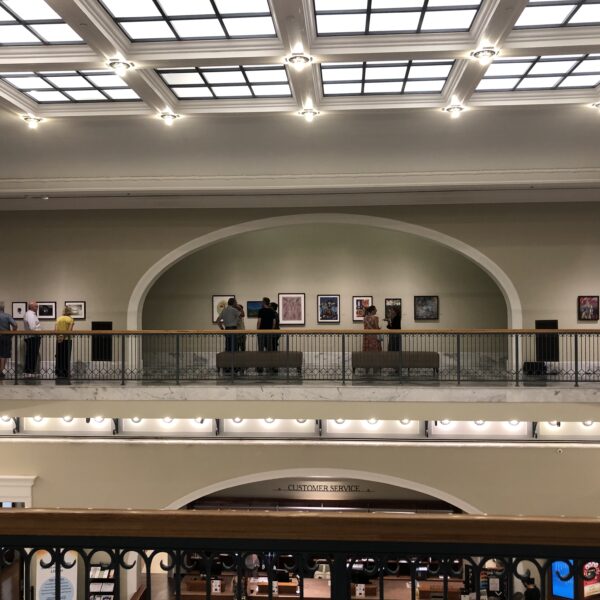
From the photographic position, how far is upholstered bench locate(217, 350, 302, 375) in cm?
1195

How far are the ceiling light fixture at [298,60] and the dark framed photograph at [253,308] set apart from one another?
31.9ft

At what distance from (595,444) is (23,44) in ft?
43.8

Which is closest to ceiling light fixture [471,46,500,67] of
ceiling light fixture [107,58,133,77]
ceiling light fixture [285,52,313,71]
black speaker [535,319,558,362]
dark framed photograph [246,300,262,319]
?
ceiling light fixture [285,52,313,71]

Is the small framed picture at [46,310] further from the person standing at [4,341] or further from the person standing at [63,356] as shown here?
the person standing at [63,356]

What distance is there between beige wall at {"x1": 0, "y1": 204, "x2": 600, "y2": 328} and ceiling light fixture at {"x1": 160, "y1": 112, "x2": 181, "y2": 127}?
403cm

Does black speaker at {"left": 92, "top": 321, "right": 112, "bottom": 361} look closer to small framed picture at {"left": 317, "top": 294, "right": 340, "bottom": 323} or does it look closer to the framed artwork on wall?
the framed artwork on wall

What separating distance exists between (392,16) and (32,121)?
7.50 m

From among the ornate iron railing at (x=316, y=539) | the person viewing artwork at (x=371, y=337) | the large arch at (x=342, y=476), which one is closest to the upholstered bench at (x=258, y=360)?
the person viewing artwork at (x=371, y=337)

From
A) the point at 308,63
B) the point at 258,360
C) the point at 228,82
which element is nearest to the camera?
the point at 308,63

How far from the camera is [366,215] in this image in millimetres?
15398

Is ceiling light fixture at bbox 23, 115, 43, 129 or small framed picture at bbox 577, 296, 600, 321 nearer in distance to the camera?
ceiling light fixture at bbox 23, 115, 43, 129

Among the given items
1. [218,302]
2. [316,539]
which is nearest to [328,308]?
[218,302]

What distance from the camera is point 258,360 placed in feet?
39.5

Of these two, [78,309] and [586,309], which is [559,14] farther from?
[78,309]
